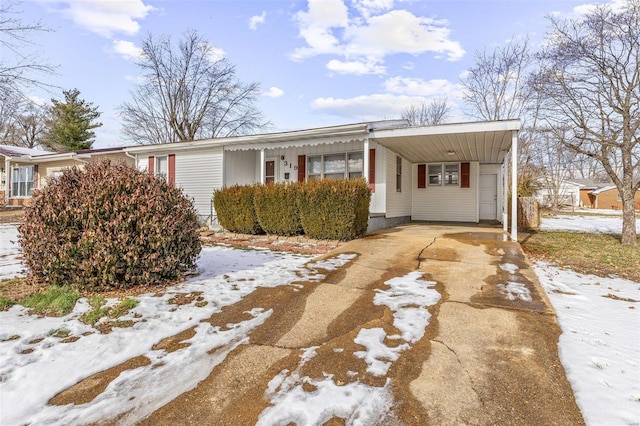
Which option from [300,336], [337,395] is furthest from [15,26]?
[337,395]

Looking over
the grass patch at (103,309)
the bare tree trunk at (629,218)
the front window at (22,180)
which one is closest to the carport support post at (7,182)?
the front window at (22,180)

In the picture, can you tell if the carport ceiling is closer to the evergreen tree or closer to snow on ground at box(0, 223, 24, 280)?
snow on ground at box(0, 223, 24, 280)

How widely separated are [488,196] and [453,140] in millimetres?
5563

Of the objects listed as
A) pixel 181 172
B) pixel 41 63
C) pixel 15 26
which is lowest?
pixel 181 172

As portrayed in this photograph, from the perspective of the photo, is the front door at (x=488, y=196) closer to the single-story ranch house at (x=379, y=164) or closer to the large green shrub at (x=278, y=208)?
the single-story ranch house at (x=379, y=164)

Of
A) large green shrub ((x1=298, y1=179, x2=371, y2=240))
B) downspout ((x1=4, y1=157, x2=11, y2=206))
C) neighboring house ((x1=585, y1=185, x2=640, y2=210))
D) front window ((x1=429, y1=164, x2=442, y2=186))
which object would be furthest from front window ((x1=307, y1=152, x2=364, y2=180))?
neighboring house ((x1=585, y1=185, x2=640, y2=210))

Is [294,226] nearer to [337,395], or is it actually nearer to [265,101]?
[337,395]

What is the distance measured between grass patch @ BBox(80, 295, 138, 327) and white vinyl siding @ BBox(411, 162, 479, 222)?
11184 millimetres

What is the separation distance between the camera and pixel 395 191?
1119 cm

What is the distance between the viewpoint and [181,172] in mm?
12469

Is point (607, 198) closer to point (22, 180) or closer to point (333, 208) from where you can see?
point (333, 208)

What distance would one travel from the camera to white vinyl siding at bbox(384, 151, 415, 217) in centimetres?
1036

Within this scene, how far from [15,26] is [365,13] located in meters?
10.8

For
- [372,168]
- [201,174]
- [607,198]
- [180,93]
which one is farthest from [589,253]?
[607,198]
